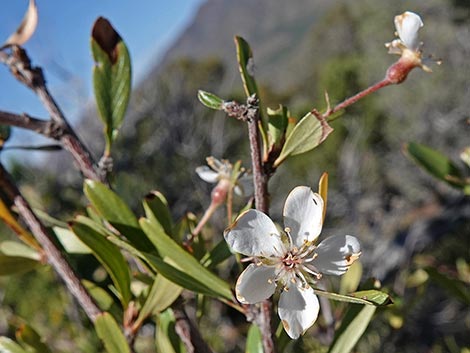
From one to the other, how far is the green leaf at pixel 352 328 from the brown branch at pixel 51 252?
221 mm

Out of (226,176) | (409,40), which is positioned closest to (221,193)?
(226,176)

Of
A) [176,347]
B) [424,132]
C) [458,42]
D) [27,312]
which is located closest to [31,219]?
[176,347]

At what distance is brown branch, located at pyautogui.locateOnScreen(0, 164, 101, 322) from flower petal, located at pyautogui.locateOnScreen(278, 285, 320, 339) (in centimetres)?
18

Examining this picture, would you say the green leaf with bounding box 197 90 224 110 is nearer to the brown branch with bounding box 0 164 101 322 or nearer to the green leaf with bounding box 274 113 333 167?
the green leaf with bounding box 274 113 333 167

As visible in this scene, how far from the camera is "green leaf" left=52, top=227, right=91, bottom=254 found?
549 mm

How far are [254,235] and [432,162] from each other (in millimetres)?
385

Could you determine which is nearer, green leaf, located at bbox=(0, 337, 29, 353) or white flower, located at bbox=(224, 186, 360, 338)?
white flower, located at bbox=(224, 186, 360, 338)

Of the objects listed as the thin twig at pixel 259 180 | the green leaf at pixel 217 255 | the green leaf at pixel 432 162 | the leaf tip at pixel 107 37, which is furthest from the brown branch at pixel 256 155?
the green leaf at pixel 432 162

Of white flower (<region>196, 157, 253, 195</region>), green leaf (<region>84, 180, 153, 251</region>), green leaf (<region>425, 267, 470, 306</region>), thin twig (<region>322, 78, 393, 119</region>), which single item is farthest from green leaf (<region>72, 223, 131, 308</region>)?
green leaf (<region>425, 267, 470, 306</region>)

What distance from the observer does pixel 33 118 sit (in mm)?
494

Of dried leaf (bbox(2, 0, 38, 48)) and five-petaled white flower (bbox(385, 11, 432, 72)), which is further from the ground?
dried leaf (bbox(2, 0, 38, 48))

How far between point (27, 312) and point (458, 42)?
5.16 m

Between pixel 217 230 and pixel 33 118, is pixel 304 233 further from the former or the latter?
pixel 217 230

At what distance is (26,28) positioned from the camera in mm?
527
